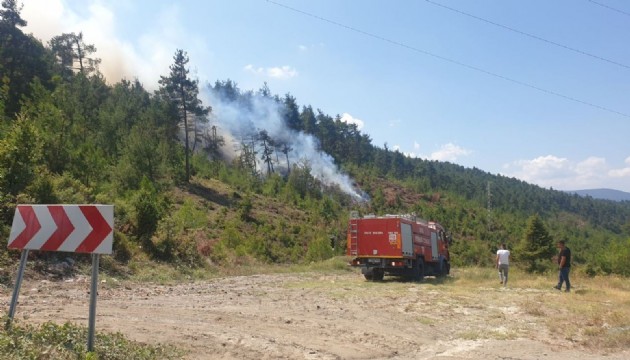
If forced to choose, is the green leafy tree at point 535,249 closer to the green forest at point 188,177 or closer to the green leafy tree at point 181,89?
the green forest at point 188,177

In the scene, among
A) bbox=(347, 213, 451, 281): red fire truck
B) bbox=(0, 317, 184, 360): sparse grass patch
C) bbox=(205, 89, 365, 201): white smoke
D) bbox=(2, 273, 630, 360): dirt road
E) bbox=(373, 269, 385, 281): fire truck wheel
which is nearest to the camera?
bbox=(0, 317, 184, 360): sparse grass patch

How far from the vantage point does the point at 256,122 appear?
305 ft

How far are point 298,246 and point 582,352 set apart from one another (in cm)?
3473

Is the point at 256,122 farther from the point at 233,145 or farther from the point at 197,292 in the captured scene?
the point at 197,292

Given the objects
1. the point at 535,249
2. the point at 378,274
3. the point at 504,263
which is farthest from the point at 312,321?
the point at 535,249

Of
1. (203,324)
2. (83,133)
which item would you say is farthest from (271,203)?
(203,324)

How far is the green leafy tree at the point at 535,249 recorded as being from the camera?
1981 inches

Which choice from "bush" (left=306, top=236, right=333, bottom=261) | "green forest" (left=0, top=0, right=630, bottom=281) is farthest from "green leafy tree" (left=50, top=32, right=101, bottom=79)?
"bush" (left=306, top=236, right=333, bottom=261)

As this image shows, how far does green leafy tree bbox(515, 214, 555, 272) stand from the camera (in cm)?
5031

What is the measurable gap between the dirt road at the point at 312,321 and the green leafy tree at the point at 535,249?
40829 millimetres

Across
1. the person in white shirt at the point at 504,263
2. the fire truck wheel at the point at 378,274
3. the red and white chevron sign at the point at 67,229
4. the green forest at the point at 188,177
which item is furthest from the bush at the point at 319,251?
the red and white chevron sign at the point at 67,229

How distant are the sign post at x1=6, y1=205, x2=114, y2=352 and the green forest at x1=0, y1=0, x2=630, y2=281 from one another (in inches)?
302

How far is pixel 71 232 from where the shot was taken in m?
5.62

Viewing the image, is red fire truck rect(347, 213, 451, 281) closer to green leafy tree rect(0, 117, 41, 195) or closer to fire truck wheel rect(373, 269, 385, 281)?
fire truck wheel rect(373, 269, 385, 281)
